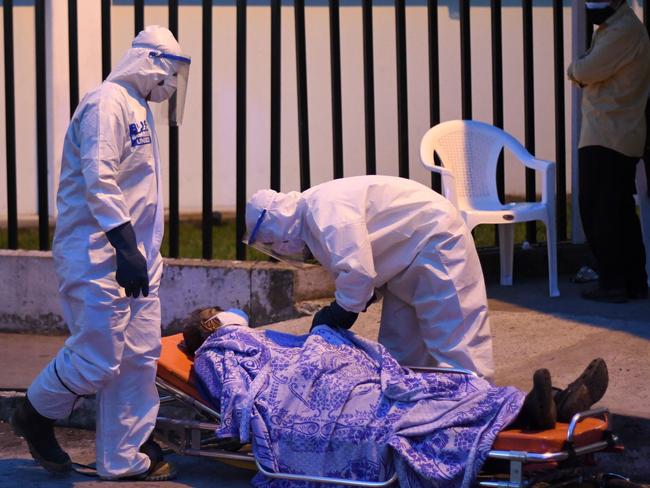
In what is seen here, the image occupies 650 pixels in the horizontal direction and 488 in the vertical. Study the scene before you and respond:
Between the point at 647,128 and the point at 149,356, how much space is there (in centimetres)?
396

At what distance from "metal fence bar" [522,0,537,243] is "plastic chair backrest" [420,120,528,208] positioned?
0.46 meters

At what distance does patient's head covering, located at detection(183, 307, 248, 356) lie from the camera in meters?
6.00

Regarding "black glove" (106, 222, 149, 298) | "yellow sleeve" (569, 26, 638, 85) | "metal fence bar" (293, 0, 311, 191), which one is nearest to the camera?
"black glove" (106, 222, 149, 298)

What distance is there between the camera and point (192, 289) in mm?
8391

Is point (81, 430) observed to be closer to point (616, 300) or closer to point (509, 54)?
point (616, 300)

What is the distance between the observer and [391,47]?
12578 millimetres

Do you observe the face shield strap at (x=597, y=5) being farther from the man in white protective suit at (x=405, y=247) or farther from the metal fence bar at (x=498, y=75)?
the man in white protective suit at (x=405, y=247)

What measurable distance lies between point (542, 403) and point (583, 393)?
0.77 feet

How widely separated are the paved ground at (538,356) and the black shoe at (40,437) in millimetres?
88

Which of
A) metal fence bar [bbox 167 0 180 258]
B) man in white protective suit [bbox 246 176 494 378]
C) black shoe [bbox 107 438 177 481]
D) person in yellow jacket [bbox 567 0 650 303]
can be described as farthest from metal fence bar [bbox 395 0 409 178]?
black shoe [bbox 107 438 177 481]

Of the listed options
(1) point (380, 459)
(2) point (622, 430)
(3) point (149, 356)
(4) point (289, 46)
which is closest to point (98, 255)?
(3) point (149, 356)

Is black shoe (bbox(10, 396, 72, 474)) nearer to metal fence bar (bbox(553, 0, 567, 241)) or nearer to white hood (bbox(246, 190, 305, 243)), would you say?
white hood (bbox(246, 190, 305, 243))

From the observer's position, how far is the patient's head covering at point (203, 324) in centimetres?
600

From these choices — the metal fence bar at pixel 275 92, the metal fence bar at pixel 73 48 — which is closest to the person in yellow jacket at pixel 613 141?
the metal fence bar at pixel 275 92
